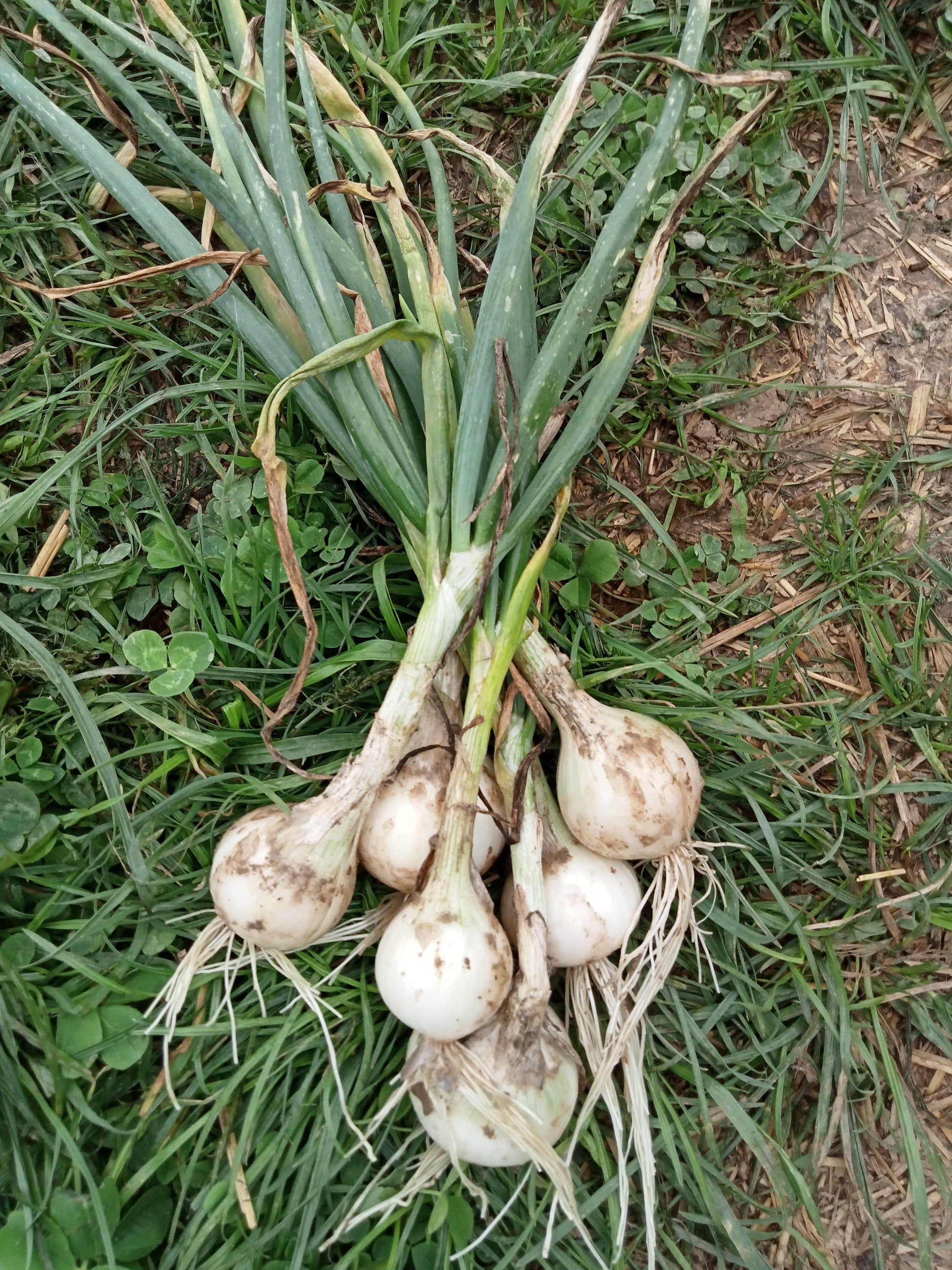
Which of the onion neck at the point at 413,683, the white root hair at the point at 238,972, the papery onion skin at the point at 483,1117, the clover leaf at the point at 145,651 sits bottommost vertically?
the papery onion skin at the point at 483,1117

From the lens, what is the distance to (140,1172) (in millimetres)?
1139

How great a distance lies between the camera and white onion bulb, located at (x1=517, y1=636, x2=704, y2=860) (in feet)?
3.77

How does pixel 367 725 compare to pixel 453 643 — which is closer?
pixel 453 643

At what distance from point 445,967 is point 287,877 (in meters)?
0.24

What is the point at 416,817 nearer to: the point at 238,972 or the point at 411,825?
the point at 411,825

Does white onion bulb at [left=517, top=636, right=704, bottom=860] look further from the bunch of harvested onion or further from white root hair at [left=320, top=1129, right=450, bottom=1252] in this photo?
white root hair at [left=320, top=1129, right=450, bottom=1252]

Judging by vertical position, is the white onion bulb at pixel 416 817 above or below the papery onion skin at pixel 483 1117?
above

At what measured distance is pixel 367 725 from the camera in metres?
1.33

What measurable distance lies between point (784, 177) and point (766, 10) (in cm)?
30

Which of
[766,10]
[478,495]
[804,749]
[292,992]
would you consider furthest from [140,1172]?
[766,10]

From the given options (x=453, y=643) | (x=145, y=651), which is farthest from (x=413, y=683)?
(x=145, y=651)

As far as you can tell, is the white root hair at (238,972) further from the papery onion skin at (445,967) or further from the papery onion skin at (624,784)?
the papery onion skin at (624,784)

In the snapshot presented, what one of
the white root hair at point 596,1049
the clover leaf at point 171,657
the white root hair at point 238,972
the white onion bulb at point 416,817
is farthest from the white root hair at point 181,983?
the white root hair at point 596,1049

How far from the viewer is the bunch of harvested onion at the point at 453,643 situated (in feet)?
3.61
